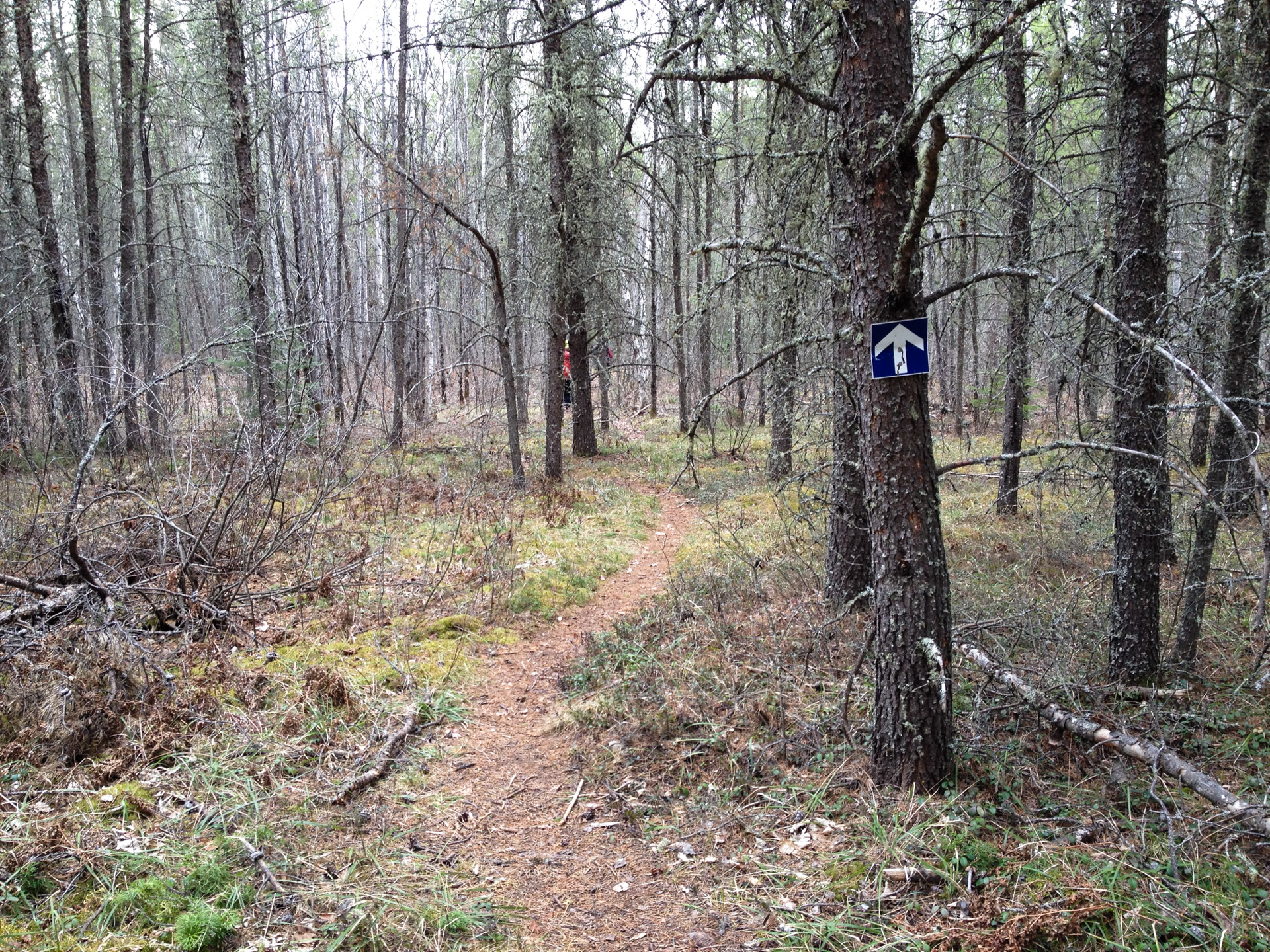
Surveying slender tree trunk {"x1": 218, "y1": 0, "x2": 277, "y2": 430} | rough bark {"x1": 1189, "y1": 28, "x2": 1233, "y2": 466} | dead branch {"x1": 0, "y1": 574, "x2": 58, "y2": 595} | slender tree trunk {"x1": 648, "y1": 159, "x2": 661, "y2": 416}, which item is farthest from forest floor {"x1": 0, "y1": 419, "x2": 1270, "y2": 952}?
slender tree trunk {"x1": 218, "y1": 0, "x2": 277, "y2": 430}

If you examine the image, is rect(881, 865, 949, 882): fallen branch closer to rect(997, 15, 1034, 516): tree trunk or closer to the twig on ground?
the twig on ground

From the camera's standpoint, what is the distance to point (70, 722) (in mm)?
4027

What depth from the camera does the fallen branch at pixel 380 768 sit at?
13.2 feet

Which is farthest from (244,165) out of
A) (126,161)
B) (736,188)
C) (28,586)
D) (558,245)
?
(736,188)

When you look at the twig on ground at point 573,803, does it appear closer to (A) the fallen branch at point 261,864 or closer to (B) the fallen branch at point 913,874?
(A) the fallen branch at point 261,864

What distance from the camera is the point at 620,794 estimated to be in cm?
425

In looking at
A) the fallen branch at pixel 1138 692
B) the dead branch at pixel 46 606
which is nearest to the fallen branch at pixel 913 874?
the fallen branch at pixel 1138 692

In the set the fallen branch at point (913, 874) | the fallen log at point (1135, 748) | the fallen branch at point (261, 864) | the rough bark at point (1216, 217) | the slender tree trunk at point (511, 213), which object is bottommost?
the fallen branch at point (913, 874)

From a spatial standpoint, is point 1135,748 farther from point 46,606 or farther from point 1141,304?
point 46,606

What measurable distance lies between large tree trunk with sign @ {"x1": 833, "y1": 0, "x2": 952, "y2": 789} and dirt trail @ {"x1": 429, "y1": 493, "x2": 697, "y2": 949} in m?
1.38

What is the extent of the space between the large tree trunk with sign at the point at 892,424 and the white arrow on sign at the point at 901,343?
0.07 meters

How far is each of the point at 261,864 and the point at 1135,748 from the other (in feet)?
13.6

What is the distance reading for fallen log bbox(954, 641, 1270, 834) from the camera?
299 cm

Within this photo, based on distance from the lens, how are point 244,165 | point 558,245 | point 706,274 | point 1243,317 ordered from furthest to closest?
point 706,274 → point 558,245 → point 244,165 → point 1243,317
